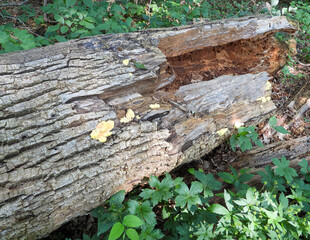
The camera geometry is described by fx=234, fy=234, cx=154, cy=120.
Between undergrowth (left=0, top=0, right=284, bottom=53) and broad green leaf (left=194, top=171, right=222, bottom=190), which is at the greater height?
undergrowth (left=0, top=0, right=284, bottom=53)

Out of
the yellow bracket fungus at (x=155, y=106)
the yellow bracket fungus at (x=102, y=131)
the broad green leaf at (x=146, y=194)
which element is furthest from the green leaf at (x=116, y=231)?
the yellow bracket fungus at (x=155, y=106)

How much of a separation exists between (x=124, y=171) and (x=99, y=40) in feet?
5.16

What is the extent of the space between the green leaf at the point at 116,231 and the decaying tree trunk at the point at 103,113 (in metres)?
0.47

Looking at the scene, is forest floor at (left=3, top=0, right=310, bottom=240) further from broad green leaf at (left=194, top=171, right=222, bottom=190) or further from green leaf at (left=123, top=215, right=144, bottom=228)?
green leaf at (left=123, top=215, right=144, bottom=228)

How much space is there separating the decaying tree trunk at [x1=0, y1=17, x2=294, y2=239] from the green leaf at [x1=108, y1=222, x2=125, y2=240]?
473mm

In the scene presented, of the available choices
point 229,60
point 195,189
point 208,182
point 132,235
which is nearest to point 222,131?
point 208,182

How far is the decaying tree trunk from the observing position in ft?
5.98

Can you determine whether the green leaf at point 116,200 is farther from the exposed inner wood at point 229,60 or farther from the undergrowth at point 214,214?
the exposed inner wood at point 229,60

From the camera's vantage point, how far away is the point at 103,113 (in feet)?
7.21

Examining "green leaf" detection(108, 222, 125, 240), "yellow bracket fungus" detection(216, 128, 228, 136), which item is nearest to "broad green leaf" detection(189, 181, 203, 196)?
"green leaf" detection(108, 222, 125, 240)

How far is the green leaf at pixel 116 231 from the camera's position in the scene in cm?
157

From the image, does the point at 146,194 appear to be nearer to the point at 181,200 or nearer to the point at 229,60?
the point at 181,200

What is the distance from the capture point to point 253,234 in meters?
1.54

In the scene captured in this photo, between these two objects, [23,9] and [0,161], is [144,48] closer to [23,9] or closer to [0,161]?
[0,161]
